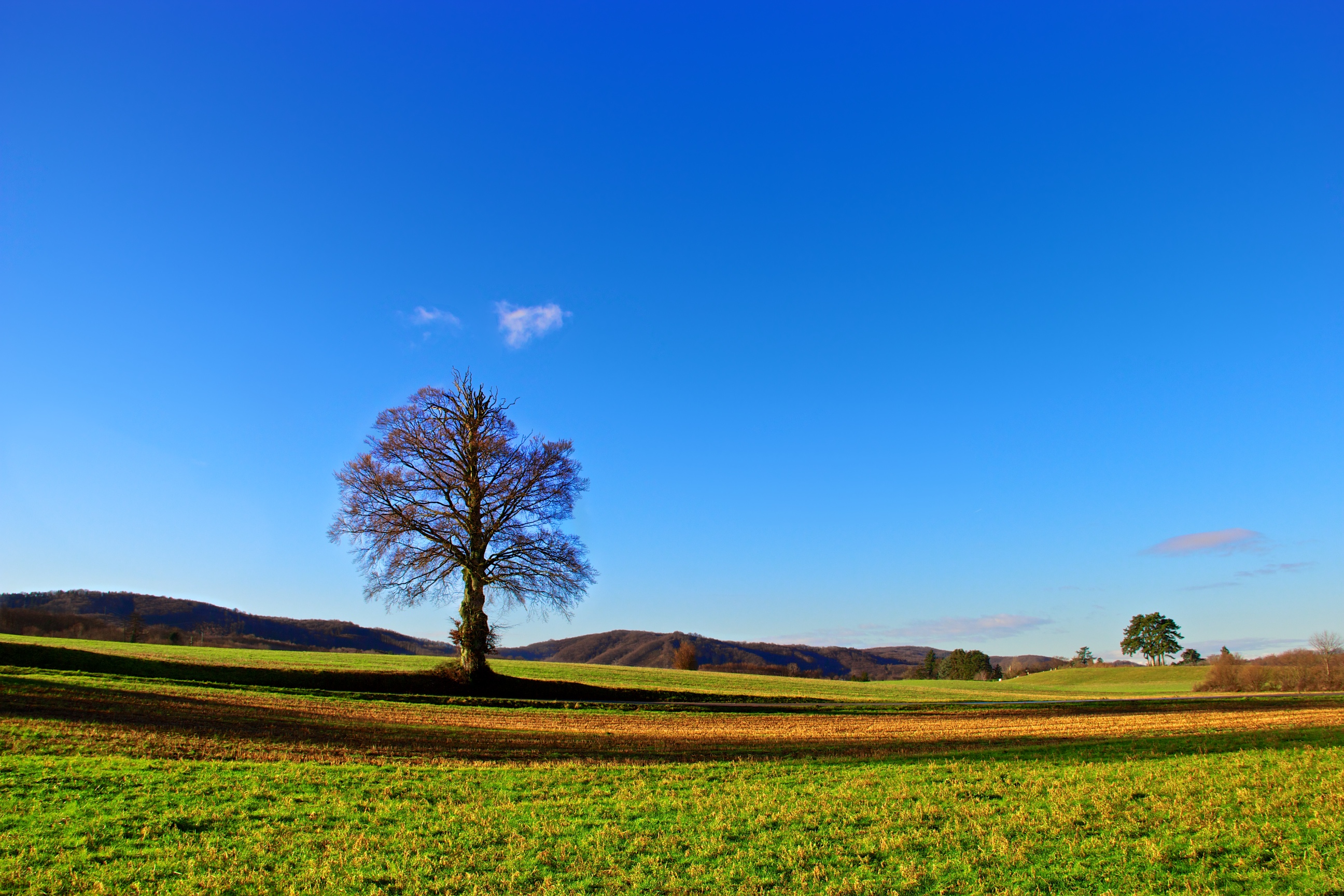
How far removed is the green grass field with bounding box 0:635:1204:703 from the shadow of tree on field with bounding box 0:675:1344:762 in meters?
12.8

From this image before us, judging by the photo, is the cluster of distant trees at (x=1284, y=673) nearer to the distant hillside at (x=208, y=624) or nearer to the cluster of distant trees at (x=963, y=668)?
the cluster of distant trees at (x=963, y=668)

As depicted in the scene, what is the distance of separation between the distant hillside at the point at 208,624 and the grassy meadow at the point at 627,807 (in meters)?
81.6

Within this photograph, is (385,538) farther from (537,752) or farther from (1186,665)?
(1186,665)

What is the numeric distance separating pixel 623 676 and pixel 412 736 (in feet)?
125

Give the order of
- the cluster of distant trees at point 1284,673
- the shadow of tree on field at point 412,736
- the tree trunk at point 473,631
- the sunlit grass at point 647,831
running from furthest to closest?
the cluster of distant trees at point 1284,673
the tree trunk at point 473,631
the shadow of tree on field at point 412,736
the sunlit grass at point 647,831

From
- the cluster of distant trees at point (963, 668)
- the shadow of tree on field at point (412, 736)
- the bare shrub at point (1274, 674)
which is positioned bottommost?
the cluster of distant trees at point (963, 668)

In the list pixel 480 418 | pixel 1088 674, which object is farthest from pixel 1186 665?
pixel 480 418

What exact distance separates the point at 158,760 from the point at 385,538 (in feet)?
64.4

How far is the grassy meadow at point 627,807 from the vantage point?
7.24 meters

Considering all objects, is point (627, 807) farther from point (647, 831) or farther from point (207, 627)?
point (207, 627)

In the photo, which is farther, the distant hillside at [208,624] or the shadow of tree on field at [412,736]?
the distant hillside at [208,624]

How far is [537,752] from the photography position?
15.3 meters

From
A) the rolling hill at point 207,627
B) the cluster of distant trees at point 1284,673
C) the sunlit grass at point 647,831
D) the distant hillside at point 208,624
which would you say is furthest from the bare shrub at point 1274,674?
the distant hillside at point 208,624

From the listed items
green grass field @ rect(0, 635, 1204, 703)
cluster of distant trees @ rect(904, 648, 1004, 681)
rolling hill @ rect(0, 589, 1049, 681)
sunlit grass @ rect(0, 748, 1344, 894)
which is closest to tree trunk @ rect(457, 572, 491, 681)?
green grass field @ rect(0, 635, 1204, 703)
